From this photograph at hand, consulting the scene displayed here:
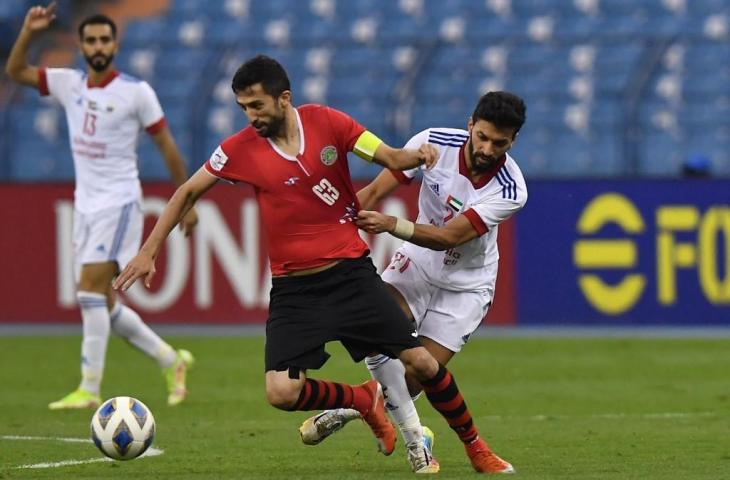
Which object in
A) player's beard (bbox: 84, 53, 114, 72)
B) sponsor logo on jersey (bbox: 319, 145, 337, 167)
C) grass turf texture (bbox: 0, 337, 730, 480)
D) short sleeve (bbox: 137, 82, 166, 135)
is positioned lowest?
grass turf texture (bbox: 0, 337, 730, 480)

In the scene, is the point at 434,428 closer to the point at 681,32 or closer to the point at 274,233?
the point at 274,233

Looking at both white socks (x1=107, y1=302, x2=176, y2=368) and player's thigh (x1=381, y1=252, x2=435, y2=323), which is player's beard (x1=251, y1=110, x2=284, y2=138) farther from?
white socks (x1=107, y1=302, x2=176, y2=368)

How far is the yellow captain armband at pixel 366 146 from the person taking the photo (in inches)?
268

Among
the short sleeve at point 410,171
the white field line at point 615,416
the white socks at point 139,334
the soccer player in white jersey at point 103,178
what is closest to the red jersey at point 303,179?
the short sleeve at point 410,171

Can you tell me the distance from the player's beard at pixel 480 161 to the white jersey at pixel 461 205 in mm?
63

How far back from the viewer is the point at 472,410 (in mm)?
9867

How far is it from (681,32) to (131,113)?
387 inches

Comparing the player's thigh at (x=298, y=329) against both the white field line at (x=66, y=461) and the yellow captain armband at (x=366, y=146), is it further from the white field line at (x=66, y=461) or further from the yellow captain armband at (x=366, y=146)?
the white field line at (x=66, y=461)

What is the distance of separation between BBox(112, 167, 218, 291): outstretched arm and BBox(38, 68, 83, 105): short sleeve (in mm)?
3537

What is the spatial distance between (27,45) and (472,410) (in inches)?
145

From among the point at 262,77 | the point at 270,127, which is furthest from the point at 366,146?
the point at 262,77

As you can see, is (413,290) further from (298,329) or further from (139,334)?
(139,334)

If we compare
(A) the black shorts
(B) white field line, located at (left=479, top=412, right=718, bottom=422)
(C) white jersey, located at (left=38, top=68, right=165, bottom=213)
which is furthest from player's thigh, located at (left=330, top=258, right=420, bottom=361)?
(C) white jersey, located at (left=38, top=68, right=165, bottom=213)

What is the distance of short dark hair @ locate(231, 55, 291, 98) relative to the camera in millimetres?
6695
